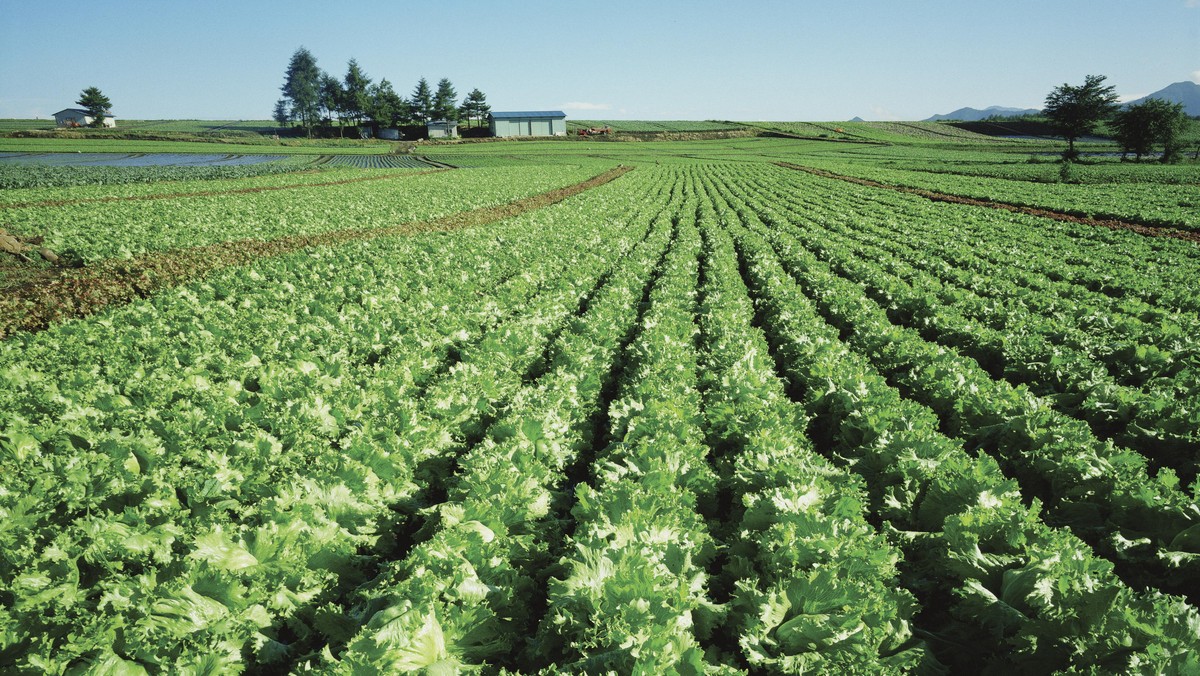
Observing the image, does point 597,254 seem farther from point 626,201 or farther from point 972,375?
point 626,201

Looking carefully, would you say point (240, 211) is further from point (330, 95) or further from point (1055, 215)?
point (330, 95)

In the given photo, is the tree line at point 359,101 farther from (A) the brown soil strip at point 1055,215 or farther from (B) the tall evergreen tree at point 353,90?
(A) the brown soil strip at point 1055,215

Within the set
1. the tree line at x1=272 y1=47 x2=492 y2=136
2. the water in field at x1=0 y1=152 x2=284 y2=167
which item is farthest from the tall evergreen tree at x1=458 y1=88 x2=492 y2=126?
the water in field at x1=0 y1=152 x2=284 y2=167

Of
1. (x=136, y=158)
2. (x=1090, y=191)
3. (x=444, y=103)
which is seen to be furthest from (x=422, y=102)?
(x=1090, y=191)

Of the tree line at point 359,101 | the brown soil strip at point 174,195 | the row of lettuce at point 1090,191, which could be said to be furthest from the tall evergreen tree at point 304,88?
the row of lettuce at point 1090,191

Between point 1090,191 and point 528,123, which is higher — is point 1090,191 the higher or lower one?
the lower one

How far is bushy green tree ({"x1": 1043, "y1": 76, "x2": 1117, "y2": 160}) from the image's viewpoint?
85938 millimetres

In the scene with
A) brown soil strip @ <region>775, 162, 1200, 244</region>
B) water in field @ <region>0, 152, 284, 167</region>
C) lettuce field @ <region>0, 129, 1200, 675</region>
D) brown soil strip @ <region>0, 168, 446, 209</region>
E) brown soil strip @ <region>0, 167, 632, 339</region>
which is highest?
water in field @ <region>0, 152, 284, 167</region>

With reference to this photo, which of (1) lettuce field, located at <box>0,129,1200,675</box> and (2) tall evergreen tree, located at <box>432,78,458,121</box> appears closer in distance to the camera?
(1) lettuce field, located at <box>0,129,1200,675</box>

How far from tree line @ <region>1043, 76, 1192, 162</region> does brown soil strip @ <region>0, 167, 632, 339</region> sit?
93.1 m

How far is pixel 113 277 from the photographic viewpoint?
54.7 ft

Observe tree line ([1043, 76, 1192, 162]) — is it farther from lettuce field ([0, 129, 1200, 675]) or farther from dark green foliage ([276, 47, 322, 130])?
dark green foliage ([276, 47, 322, 130])

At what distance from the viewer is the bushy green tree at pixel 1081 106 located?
85.9 metres

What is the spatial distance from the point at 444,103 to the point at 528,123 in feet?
76.1
